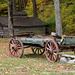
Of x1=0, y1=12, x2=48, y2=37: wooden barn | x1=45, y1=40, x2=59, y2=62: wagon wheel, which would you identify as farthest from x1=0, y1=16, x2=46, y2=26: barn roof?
x1=45, y1=40, x2=59, y2=62: wagon wheel

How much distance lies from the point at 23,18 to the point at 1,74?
35.9m

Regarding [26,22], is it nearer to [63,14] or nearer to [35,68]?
[63,14]

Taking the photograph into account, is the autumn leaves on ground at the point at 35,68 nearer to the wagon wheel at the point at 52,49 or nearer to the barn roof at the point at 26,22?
the wagon wheel at the point at 52,49

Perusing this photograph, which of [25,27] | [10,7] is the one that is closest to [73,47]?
[10,7]

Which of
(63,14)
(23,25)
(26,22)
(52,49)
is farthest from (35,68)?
(26,22)

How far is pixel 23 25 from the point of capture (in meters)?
39.0

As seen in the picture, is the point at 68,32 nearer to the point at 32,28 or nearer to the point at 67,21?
the point at 67,21

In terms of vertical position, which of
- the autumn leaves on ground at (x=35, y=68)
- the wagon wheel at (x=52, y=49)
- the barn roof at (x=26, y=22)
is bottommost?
the autumn leaves on ground at (x=35, y=68)

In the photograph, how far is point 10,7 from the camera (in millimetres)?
24000

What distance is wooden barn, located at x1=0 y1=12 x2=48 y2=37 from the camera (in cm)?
3820

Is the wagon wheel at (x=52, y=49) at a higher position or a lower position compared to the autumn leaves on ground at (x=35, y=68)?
higher

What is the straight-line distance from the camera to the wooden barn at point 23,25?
3820 cm

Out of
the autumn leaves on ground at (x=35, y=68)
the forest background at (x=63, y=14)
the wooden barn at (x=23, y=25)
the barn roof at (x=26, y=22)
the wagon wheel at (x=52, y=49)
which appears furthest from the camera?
the barn roof at (x=26, y=22)

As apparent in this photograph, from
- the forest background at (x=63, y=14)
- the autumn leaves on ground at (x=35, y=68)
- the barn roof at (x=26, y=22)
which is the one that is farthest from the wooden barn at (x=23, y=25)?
the autumn leaves on ground at (x=35, y=68)
